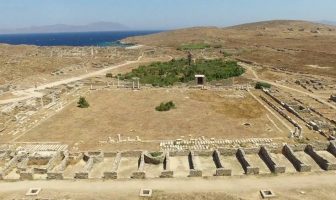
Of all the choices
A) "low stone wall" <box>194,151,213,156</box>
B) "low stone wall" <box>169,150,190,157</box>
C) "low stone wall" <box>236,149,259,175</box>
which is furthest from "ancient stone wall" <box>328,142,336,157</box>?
"low stone wall" <box>169,150,190,157</box>

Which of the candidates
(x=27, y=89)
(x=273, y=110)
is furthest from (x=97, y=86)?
(x=273, y=110)

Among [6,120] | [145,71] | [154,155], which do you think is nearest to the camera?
[154,155]

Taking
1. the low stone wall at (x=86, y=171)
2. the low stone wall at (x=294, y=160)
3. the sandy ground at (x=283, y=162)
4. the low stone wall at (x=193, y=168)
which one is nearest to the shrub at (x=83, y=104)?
the low stone wall at (x=86, y=171)

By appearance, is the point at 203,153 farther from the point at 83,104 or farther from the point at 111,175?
the point at 83,104

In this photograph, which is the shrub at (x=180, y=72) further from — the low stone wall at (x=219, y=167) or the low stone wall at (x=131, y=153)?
the low stone wall at (x=219, y=167)

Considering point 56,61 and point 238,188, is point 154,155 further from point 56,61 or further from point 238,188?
point 56,61

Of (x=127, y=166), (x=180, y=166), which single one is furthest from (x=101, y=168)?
(x=180, y=166)

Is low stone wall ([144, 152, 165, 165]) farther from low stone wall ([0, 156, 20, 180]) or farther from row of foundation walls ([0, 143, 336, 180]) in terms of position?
low stone wall ([0, 156, 20, 180])
